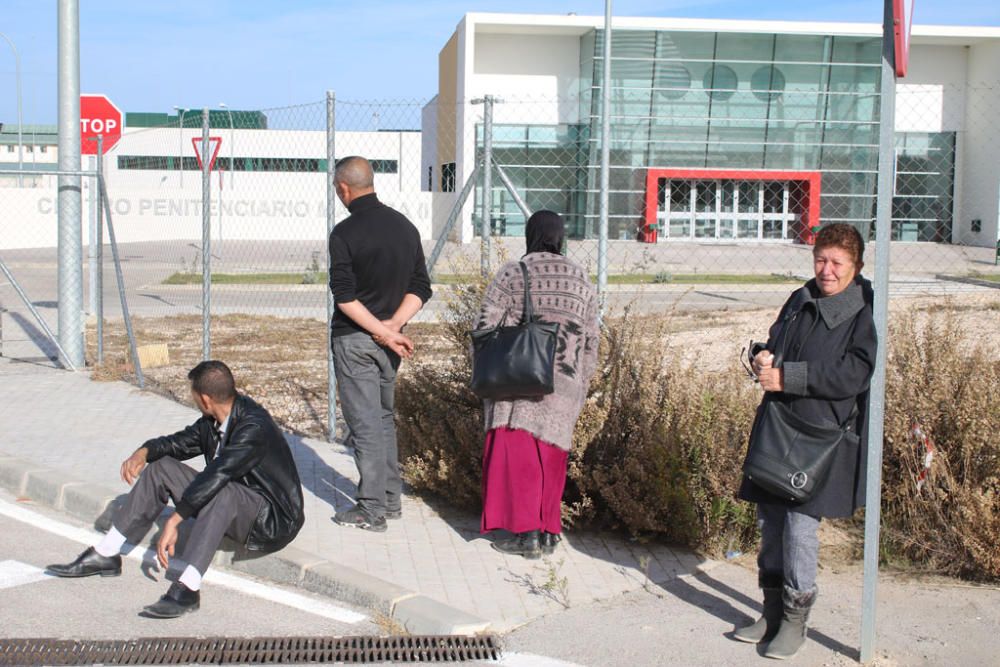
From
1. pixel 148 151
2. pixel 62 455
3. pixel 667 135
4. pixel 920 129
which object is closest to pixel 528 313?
pixel 62 455

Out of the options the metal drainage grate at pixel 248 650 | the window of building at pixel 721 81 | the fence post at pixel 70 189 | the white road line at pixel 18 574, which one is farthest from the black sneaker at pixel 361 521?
the window of building at pixel 721 81

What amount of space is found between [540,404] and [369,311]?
108cm

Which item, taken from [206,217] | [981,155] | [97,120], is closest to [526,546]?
[206,217]

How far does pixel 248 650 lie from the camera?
4.53 metres

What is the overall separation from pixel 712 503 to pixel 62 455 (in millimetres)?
4437

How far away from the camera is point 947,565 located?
5.33 meters

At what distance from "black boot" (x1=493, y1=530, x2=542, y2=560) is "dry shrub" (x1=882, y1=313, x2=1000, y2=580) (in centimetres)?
169

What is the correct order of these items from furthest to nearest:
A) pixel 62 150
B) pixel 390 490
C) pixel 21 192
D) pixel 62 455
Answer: pixel 21 192, pixel 62 150, pixel 62 455, pixel 390 490

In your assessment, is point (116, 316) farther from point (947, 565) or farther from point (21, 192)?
point (21, 192)

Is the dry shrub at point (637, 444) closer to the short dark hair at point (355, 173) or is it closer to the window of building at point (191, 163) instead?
the short dark hair at point (355, 173)

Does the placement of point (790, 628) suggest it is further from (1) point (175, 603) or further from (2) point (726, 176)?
(2) point (726, 176)

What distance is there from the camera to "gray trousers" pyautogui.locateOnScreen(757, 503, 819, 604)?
4.23m

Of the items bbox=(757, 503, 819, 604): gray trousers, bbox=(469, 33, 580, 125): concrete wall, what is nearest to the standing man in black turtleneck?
bbox=(757, 503, 819, 604): gray trousers

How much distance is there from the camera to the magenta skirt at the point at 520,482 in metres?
5.40
